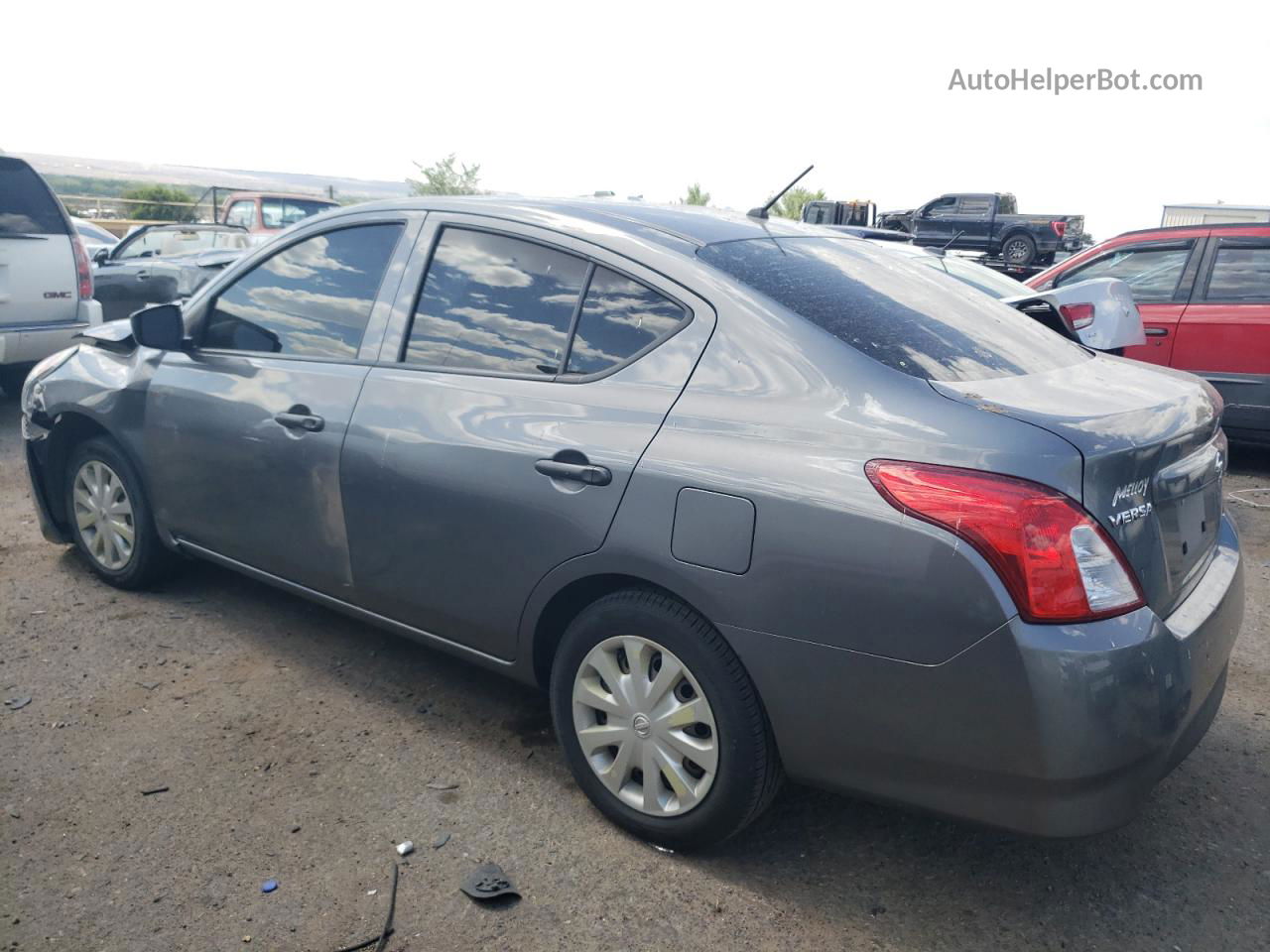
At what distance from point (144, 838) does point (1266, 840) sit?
Answer: 3047 millimetres

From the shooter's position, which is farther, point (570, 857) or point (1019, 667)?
point (570, 857)

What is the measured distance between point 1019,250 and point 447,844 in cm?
2558

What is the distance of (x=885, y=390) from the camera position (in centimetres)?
245

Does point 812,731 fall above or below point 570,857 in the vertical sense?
above

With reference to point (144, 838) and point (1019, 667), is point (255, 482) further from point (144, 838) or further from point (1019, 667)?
point (1019, 667)

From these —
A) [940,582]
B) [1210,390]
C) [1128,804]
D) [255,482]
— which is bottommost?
[1128,804]

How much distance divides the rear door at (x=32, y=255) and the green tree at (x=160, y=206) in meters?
29.8

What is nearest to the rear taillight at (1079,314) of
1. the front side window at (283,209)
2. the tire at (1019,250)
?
the front side window at (283,209)

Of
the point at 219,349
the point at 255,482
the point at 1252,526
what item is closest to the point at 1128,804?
the point at 255,482

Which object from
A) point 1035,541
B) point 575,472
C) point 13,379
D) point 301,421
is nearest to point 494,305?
point 575,472

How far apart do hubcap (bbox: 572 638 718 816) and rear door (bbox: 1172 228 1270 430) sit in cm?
597

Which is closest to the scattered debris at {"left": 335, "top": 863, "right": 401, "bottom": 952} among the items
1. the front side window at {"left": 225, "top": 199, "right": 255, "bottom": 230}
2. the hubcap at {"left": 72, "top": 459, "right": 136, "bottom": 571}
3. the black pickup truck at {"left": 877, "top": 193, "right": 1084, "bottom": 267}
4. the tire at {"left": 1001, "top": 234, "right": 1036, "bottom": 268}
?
the hubcap at {"left": 72, "top": 459, "right": 136, "bottom": 571}

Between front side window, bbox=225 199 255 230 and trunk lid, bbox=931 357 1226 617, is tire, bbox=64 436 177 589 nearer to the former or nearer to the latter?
trunk lid, bbox=931 357 1226 617

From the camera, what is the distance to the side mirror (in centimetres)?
396
